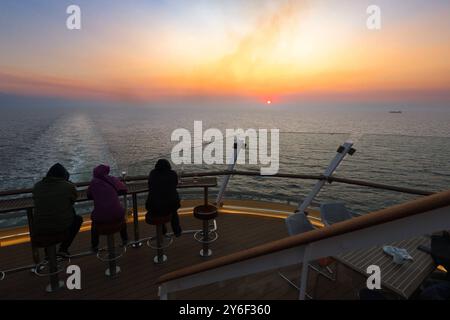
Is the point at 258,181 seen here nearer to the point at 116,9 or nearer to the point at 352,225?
the point at 116,9

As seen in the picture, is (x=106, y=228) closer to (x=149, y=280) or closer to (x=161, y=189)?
(x=161, y=189)

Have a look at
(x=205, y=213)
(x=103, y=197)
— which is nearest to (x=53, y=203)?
(x=103, y=197)

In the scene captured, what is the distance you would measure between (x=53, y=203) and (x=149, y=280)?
5.45ft

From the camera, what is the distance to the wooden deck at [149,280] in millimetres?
3164

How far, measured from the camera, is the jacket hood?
3352 mm

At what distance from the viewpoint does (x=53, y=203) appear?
3.07 metres

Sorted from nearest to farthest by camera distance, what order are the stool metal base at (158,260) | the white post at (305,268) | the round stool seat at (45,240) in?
the white post at (305,268) < the round stool seat at (45,240) < the stool metal base at (158,260)

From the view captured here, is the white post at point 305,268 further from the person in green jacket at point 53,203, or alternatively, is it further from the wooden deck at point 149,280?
the person in green jacket at point 53,203

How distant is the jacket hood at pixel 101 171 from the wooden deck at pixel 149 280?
4.97ft

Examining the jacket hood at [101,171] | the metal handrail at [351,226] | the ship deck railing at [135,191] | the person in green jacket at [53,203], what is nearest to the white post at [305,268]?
the metal handrail at [351,226]

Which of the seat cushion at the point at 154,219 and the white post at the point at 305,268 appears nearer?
the white post at the point at 305,268

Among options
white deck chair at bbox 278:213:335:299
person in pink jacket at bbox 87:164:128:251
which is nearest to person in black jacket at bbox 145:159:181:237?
person in pink jacket at bbox 87:164:128:251

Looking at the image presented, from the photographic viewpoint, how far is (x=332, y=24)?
7316mm

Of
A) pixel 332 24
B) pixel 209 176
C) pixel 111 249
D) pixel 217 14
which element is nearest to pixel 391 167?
pixel 332 24
